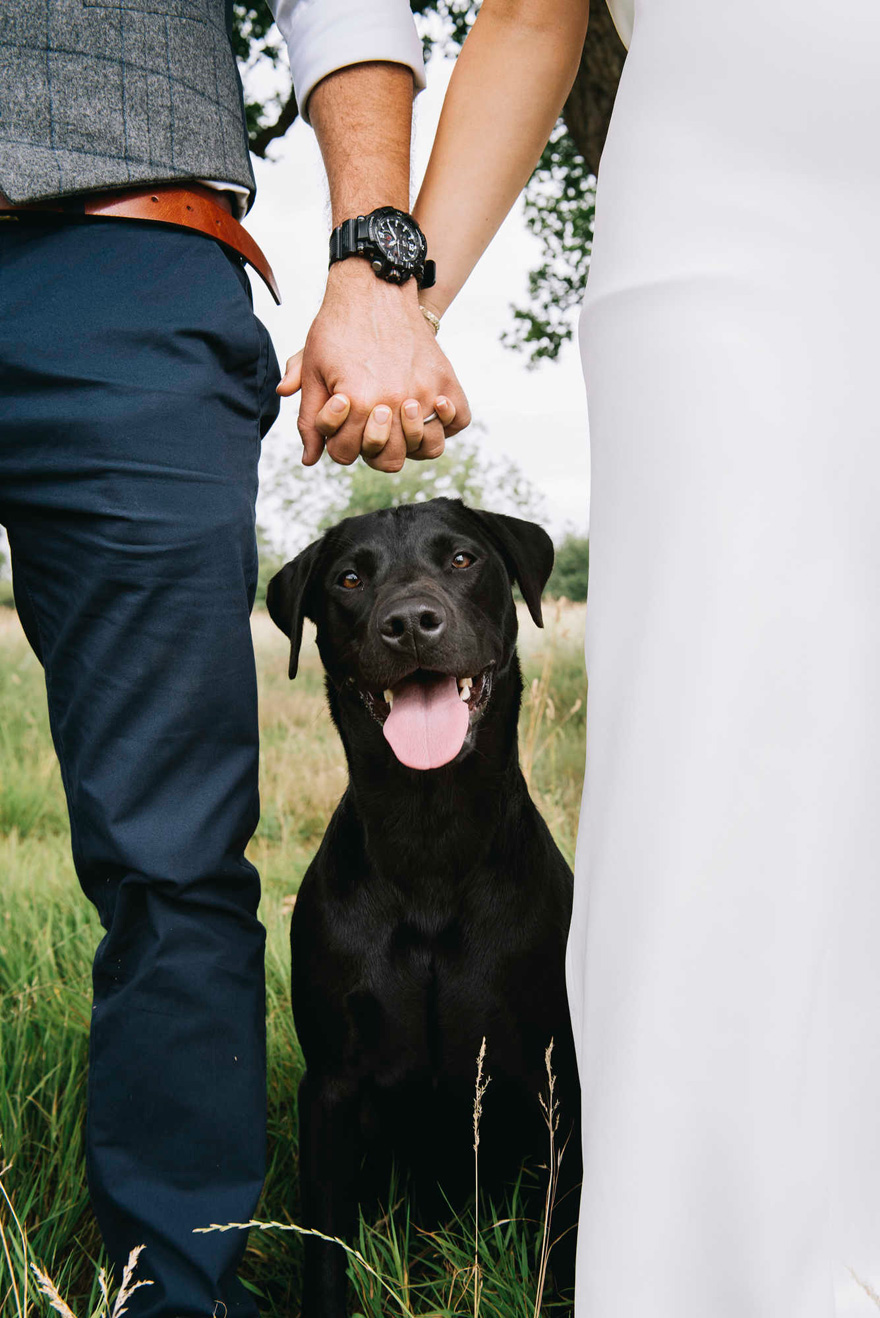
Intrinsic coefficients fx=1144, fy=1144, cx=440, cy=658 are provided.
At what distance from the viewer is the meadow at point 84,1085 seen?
183cm

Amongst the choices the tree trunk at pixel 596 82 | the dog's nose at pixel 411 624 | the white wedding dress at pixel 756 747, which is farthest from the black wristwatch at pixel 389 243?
the tree trunk at pixel 596 82

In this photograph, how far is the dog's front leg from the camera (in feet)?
6.11

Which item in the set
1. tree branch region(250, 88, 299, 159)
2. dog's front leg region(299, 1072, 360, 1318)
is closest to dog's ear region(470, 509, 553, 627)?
dog's front leg region(299, 1072, 360, 1318)

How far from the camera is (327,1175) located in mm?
1968

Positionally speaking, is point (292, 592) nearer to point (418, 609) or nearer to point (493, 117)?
point (418, 609)

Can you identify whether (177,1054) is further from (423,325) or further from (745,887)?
(423,325)

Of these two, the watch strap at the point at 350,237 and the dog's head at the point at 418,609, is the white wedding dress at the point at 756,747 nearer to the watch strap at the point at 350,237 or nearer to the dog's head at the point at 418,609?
the watch strap at the point at 350,237

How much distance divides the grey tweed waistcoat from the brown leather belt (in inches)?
1.0

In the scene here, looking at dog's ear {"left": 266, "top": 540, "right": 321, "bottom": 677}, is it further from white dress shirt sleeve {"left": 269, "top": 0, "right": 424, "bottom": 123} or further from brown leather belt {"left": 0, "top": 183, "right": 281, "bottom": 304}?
white dress shirt sleeve {"left": 269, "top": 0, "right": 424, "bottom": 123}

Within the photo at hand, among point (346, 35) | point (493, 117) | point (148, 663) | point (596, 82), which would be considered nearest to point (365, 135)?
point (346, 35)

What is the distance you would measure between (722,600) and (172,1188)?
1150 millimetres

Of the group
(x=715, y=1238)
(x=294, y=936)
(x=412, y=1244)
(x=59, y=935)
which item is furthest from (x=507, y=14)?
(x=59, y=935)

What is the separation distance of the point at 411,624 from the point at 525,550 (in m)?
0.45

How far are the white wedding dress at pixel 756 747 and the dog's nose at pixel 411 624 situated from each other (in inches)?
47.7
